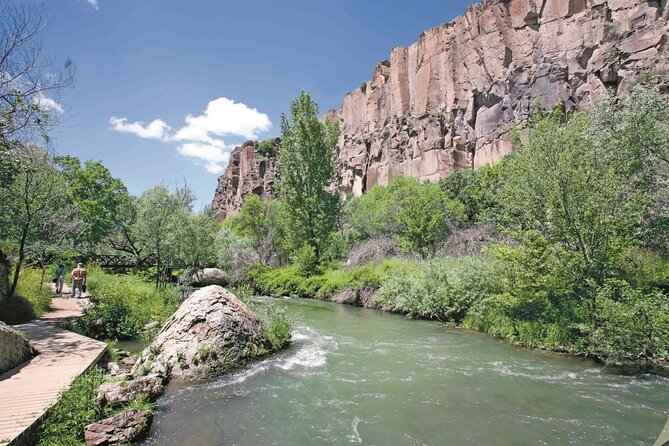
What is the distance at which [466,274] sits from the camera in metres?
15.5

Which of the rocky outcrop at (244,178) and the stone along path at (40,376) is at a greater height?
the rocky outcrop at (244,178)

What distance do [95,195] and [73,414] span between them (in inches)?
1370

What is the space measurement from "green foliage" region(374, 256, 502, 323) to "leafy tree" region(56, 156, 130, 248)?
2653 cm

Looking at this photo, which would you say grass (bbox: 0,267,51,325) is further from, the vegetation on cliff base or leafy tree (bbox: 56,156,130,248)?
leafy tree (bbox: 56,156,130,248)

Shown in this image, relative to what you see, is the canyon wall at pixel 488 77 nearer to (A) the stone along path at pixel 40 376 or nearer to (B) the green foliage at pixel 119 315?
(B) the green foliage at pixel 119 315

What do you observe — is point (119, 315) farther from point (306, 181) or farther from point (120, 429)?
point (306, 181)

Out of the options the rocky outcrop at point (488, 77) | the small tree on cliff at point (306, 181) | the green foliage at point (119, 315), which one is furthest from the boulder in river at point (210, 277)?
the rocky outcrop at point (488, 77)

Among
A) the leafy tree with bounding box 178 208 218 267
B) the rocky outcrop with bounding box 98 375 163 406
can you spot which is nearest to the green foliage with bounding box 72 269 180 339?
the rocky outcrop with bounding box 98 375 163 406

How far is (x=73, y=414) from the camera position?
19.0 feet

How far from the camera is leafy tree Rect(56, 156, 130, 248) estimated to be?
3325 centimetres

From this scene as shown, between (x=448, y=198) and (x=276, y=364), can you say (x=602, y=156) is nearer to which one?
(x=276, y=364)

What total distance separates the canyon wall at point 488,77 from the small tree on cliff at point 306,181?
74.7ft

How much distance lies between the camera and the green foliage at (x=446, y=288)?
14.9 metres

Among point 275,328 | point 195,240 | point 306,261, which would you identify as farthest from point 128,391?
point 306,261
